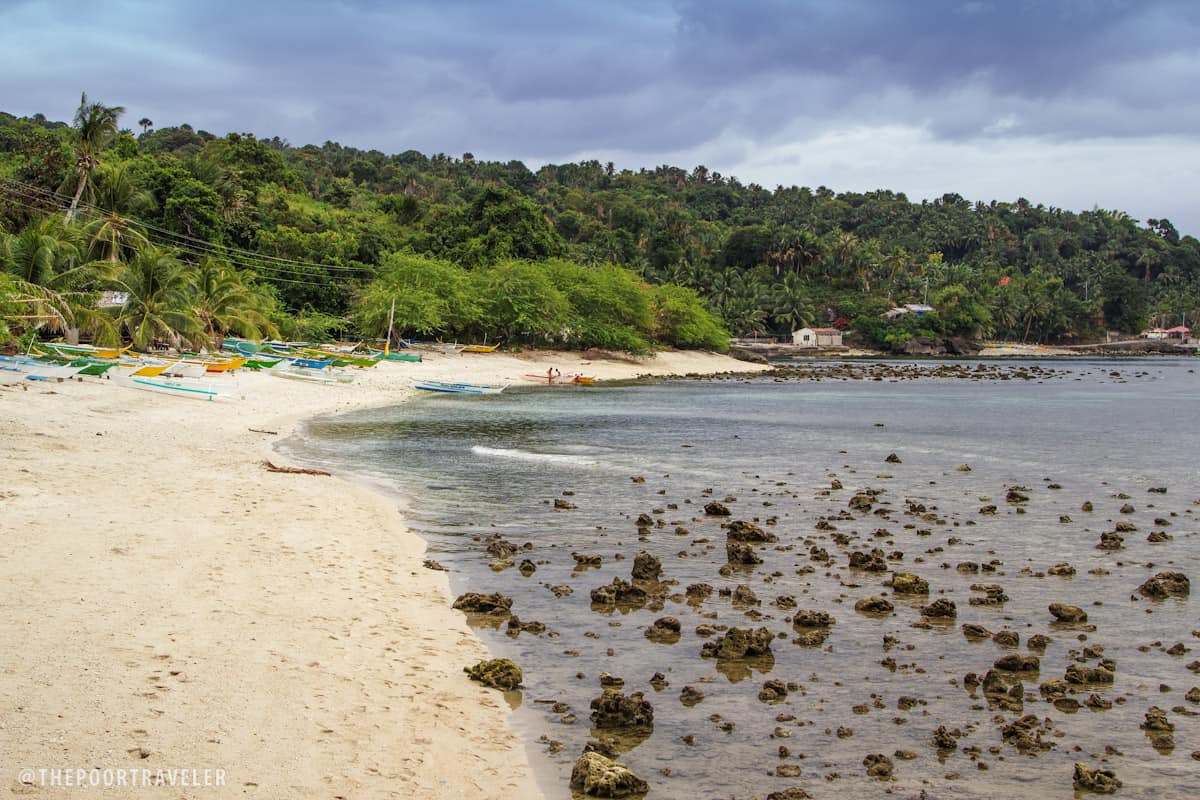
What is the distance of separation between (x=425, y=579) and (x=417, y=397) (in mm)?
41807

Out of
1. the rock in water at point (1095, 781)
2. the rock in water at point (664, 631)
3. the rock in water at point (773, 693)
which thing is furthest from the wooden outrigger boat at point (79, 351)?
the rock in water at point (1095, 781)

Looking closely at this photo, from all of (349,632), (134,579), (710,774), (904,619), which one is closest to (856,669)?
(904,619)

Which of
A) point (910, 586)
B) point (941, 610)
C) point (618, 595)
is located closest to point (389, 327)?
point (618, 595)

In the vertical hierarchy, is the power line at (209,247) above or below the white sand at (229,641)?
above

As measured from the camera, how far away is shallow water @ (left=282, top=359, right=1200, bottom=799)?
970 cm

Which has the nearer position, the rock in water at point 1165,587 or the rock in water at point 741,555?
the rock in water at point 1165,587

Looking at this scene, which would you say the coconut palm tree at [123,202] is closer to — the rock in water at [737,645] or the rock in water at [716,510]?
the rock in water at [716,510]

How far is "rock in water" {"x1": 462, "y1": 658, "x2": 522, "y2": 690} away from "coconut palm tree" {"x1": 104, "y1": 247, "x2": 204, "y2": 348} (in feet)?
159

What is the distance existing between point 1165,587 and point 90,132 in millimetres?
76489

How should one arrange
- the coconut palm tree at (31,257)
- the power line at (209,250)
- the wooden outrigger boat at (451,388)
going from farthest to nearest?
1. the power line at (209,250)
2. the wooden outrigger boat at (451,388)
3. the coconut palm tree at (31,257)

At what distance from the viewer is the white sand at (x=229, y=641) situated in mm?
7820

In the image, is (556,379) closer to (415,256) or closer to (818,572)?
(415,256)

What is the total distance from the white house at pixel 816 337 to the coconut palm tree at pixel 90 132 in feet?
375

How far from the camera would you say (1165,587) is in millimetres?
16000
